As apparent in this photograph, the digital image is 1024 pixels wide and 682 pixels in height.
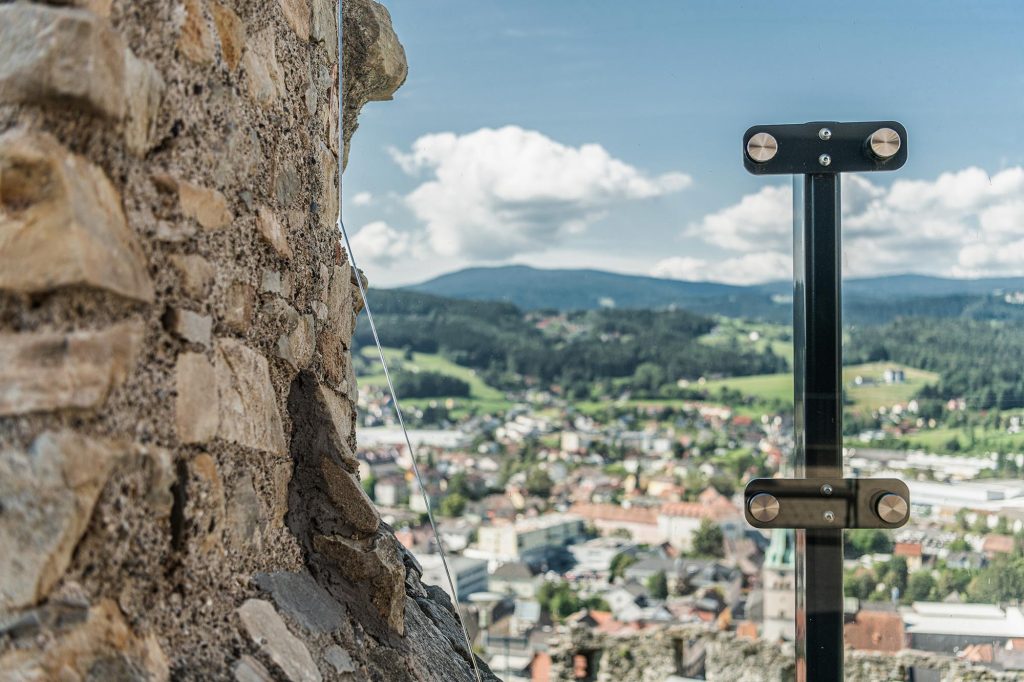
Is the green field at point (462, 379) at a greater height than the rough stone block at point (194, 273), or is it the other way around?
the rough stone block at point (194, 273)

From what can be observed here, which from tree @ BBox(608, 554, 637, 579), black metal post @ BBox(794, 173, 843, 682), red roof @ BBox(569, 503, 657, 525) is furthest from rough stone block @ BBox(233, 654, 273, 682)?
red roof @ BBox(569, 503, 657, 525)

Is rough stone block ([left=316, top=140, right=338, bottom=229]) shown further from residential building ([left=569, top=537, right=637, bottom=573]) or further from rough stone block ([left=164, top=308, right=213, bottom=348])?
residential building ([left=569, top=537, right=637, bottom=573])

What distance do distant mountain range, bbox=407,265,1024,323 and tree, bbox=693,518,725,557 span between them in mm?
2434

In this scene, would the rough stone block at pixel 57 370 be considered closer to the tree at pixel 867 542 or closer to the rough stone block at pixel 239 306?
the rough stone block at pixel 239 306

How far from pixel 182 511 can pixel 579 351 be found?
35.8ft

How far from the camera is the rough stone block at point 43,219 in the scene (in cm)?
60

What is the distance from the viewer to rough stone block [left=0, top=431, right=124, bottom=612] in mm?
582

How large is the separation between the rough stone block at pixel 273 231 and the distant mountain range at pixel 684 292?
1.65 meters

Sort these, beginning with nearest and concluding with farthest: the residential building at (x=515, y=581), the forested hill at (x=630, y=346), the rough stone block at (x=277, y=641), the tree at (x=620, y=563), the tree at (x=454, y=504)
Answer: the rough stone block at (x=277, y=641) → the forested hill at (x=630, y=346) → the residential building at (x=515, y=581) → the tree at (x=454, y=504) → the tree at (x=620, y=563)

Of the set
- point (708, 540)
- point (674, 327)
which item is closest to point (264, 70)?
point (708, 540)

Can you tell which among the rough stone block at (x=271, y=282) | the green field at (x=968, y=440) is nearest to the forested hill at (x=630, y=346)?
the green field at (x=968, y=440)

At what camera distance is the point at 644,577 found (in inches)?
341

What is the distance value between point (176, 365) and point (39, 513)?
0.19 m

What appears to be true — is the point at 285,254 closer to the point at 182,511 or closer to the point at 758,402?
the point at 182,511
